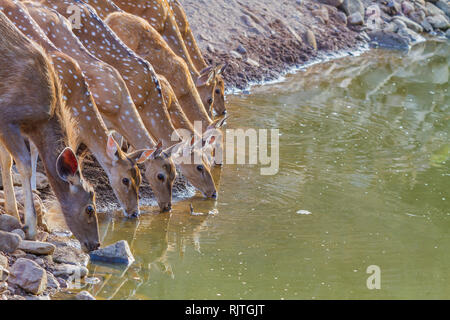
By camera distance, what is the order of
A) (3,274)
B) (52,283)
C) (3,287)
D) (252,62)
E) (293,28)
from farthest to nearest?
(293,28) → (252,62) → (52,283) → (3,274) → (3,287)

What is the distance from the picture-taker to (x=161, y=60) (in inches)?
448

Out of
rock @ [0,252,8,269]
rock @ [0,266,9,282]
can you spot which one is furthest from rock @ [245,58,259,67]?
rock @ [0,266,9,282]

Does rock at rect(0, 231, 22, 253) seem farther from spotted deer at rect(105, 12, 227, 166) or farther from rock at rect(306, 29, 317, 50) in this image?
rock at rect(306, 29, 317, 50)

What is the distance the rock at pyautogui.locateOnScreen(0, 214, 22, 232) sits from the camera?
24.2 feet

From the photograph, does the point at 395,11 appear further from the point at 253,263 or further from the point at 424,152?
the point at 253,263

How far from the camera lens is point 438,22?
73.9 ft

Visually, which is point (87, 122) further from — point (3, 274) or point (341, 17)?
point (341, 17)

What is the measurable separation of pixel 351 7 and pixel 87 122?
13010mm

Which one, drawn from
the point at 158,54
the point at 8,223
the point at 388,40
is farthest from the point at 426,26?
the point at 8,223

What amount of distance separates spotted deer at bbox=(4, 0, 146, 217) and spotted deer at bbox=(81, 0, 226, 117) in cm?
357

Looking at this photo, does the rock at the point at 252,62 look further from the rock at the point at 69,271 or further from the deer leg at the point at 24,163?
the rock at the point at 69,271

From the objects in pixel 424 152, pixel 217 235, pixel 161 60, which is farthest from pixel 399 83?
pixel 217 235

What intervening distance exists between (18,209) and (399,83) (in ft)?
33.9
